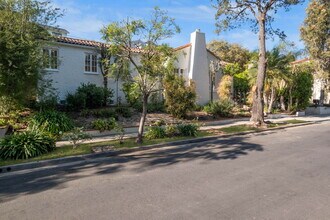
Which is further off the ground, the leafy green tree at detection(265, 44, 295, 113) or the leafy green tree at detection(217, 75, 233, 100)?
the leafy green tree at detection(265, 44, 295, 113)

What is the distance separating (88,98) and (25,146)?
26.7 ft

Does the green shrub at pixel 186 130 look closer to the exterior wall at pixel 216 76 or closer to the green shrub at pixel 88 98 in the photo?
the green shrub at pixel 88 98

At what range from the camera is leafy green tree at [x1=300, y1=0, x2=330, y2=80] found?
24.1 m

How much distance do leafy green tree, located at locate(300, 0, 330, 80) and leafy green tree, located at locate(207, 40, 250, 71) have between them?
1356 centimetres

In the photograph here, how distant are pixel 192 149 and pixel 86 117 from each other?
6.46m

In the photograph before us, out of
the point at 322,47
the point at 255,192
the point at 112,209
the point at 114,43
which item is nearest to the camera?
the point at 112,209

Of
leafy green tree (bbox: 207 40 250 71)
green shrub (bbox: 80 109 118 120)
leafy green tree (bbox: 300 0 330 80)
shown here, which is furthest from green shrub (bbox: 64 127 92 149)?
leafy green tree (bbox: 207 40 250 71)

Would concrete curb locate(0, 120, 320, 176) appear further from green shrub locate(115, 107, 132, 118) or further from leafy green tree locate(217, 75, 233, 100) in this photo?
leafy green tree locate(217, 75, 233, 100)

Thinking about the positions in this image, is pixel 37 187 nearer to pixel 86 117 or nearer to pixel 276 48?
pixel 86 117

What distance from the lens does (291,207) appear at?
508 cm

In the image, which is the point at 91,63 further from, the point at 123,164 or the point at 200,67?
the point at 123,164

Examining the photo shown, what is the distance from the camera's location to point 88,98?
16688mm

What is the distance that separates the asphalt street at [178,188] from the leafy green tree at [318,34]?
18243 millimetres

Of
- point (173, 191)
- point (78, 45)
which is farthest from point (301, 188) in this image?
point (78, 45)
